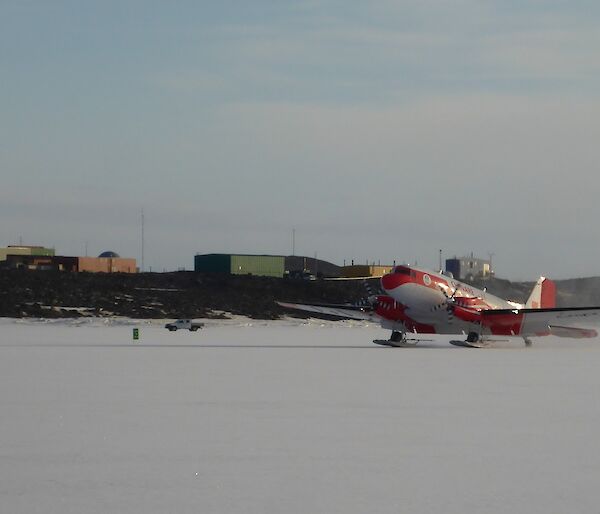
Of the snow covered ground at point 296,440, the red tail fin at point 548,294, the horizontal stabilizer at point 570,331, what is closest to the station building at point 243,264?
the red tail fin at point 548,294

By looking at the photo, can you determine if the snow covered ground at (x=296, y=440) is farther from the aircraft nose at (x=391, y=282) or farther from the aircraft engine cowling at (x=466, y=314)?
the aircraft engine cowling at (x=466, y=314)

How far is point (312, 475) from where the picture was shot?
43.3 feet

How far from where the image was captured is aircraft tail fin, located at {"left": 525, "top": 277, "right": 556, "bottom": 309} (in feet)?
195

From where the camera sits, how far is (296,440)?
16.2 meters

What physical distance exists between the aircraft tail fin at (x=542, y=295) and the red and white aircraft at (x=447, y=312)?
15.3 feet

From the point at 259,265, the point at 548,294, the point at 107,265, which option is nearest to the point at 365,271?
the point at 259,265

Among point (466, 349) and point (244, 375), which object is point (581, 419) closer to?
point (244, 375)

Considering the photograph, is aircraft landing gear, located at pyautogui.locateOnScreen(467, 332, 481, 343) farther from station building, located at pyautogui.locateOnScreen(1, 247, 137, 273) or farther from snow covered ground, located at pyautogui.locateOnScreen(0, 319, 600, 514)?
→ station building, located at pyautogui.locateOnScreen(1, 247, 137, 273)

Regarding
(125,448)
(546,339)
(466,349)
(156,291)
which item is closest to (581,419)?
(125,448)

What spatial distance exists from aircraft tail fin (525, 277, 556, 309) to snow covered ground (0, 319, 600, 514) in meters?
28.4

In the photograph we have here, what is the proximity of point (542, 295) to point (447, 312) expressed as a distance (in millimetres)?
11172

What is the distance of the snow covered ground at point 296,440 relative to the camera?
1182 centimetres

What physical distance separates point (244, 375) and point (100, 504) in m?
18.5

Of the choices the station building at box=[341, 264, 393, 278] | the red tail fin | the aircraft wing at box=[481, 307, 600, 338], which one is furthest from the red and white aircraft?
the station building at box=[341, 264, 393, 278]
